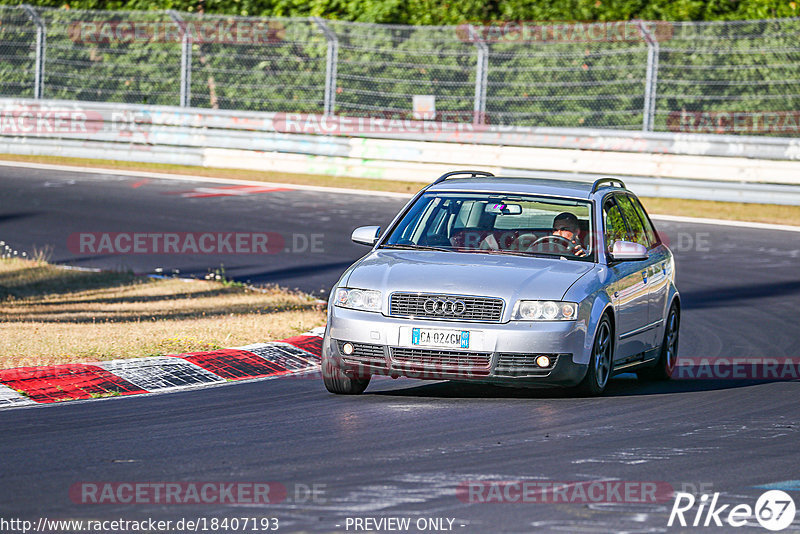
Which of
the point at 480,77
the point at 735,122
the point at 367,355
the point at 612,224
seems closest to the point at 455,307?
the point at 367,355

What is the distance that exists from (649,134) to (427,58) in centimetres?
491

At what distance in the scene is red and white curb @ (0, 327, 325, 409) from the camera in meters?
9.08

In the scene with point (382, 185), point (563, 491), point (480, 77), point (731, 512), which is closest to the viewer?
point (731, 512)

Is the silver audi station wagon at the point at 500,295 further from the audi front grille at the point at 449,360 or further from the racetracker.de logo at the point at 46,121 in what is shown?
the racetracker.de logo at the point at 46,121

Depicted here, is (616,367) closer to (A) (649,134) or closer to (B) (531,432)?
(B) (531,432)

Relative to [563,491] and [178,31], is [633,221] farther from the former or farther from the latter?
[178,31]

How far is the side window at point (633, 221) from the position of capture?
35.5 ft

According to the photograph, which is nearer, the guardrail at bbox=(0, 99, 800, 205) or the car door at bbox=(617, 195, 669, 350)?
the car door at bbox=(617, 195, 669, 350)

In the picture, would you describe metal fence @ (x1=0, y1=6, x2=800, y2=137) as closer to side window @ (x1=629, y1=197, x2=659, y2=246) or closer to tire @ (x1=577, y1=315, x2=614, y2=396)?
side window @ (x1=629, y1=197, x2=659, y2=246)

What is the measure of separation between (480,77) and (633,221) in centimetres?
1397

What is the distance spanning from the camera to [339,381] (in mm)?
9180

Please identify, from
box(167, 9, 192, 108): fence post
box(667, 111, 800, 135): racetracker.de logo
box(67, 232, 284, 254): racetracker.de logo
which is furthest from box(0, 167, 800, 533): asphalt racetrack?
box(167, 9, 192, 108): fence post

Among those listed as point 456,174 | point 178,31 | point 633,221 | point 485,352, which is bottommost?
point 485,352

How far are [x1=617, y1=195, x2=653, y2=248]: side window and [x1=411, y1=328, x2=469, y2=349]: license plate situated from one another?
263 centimetres
